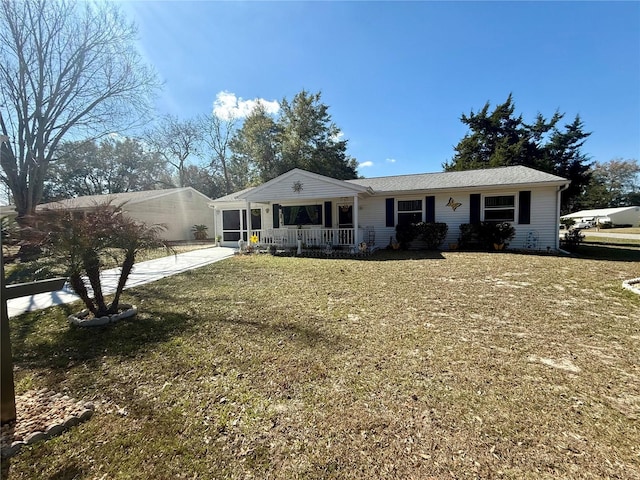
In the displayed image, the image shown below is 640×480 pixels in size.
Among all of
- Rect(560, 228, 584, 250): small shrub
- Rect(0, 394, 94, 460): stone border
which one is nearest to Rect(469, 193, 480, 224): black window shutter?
Rect(560, 228, 584, 250): small shrub

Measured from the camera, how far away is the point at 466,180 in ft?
41.1

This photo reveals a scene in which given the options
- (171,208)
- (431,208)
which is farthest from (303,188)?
(171,208)

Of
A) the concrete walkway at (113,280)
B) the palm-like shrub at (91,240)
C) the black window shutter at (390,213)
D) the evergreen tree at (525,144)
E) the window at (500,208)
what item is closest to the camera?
the palm-like shrub at (91,240)

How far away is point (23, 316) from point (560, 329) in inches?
340

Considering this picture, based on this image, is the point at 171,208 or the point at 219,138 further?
the point at 219,138

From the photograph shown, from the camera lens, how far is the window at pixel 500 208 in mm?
11562

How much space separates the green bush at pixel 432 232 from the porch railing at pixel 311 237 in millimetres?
3019

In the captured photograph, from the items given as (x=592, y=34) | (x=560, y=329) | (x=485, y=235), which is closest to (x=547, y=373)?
(x=560, y=329)

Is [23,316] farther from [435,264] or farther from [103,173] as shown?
[103,173]

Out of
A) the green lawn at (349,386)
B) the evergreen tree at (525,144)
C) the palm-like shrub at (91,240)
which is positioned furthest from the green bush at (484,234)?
the evergreen tree at (525,144)

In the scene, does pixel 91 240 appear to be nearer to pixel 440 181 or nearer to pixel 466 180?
pixel 440 181

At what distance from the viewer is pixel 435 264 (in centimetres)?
865

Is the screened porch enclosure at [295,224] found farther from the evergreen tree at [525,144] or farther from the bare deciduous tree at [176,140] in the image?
the bare deciduous tree at [176,140]

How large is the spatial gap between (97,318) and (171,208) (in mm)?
19082
